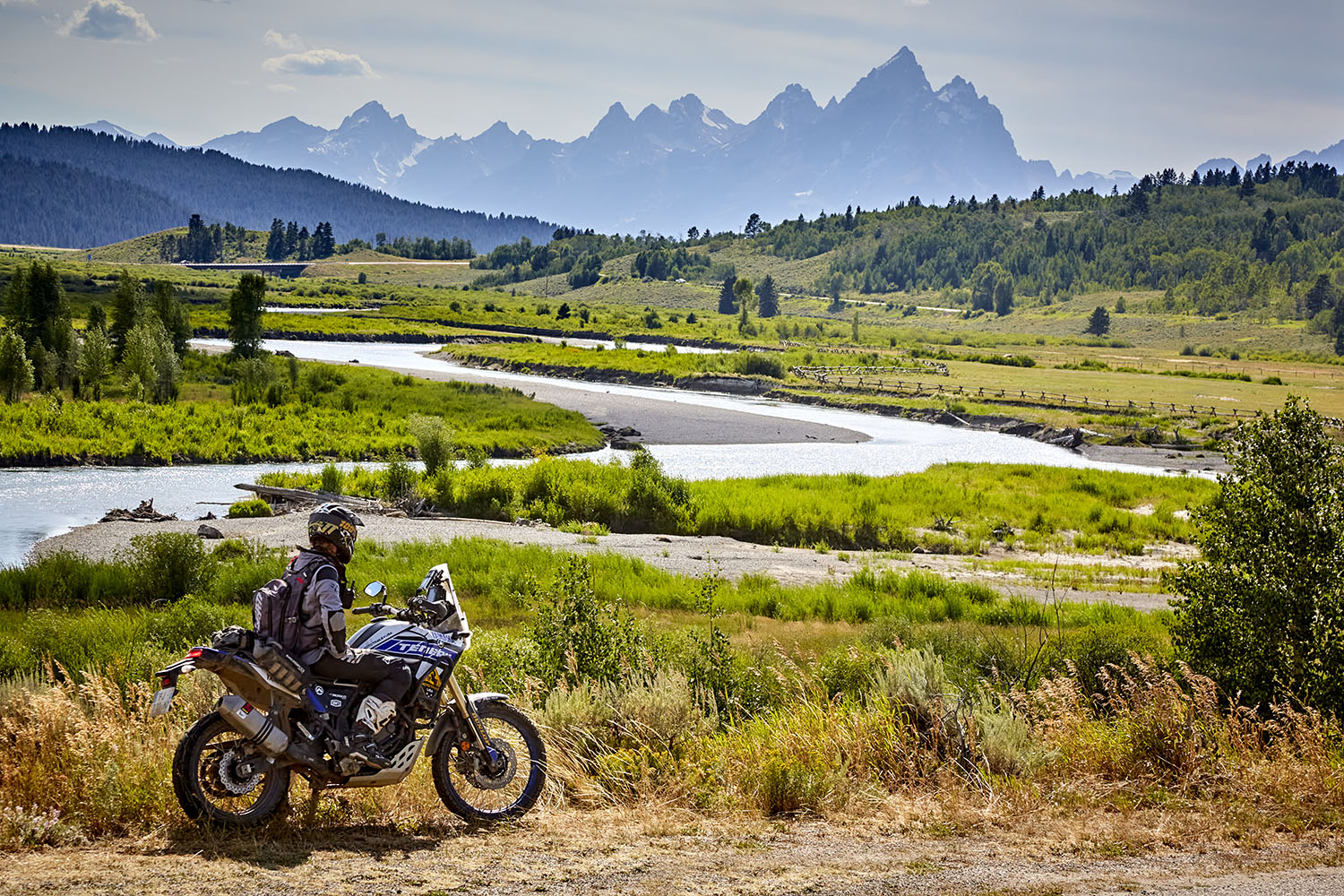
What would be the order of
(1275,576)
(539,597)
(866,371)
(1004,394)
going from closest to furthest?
(1275,576) < (539,597) < (1004,394) < (866,371)

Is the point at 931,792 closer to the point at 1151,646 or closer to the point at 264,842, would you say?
the point at 264,842

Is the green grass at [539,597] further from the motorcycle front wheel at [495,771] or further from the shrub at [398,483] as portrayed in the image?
the shrub at [398,483]

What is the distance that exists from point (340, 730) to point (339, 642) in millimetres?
627

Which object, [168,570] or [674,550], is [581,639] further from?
[674,550]

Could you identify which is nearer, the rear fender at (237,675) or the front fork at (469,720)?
the rear fender at (237,675)

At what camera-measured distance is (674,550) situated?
29938 mm

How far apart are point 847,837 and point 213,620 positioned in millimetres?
11046

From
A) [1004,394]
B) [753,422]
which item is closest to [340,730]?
[753,422]

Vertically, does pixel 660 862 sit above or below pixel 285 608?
below

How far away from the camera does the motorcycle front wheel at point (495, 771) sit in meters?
7.81

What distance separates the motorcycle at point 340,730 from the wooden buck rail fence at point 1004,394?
6780cm

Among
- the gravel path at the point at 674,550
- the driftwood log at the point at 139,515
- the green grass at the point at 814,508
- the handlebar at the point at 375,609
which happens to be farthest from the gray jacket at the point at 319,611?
the driftwood log at the point at 139,515

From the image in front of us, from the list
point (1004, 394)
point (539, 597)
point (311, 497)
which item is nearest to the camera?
point (539, 597)

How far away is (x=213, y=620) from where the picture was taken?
608 inches
